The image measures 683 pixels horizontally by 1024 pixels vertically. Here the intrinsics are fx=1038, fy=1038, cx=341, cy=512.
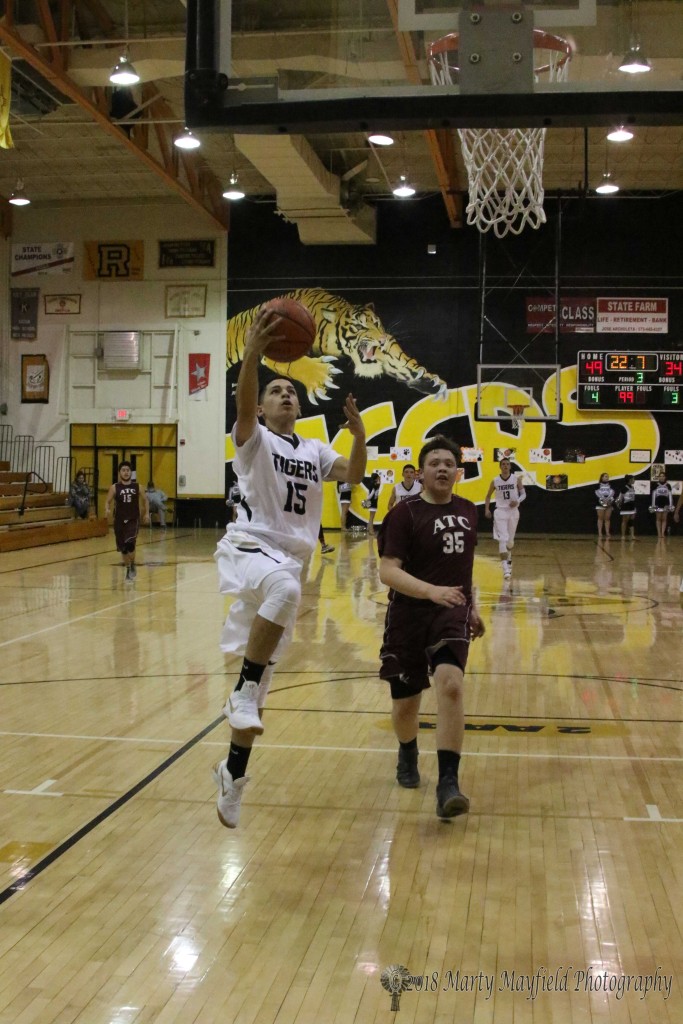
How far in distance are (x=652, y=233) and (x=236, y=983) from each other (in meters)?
24.6

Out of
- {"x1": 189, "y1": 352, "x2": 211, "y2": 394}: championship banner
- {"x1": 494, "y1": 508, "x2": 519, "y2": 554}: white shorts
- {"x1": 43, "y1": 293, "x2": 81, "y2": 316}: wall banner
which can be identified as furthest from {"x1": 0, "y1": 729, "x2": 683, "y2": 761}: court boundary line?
{"x1": 43, "y1": 293, "x2": 81, "y2": 316}: wall banner

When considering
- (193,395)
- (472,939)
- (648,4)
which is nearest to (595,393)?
(193,395)

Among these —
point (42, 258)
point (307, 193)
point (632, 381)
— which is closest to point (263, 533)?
point (307, 193)

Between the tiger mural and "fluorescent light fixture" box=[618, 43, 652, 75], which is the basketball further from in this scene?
the tiger mural

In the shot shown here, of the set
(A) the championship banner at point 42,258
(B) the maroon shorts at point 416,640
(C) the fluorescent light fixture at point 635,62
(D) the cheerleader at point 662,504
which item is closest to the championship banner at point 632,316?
(D) the cheerleader at point 662,504

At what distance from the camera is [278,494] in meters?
4.75

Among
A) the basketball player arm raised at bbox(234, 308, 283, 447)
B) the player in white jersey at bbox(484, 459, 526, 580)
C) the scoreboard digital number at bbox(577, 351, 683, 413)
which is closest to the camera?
the basketball player arm raised at bbox(234, 308, 283, 447)

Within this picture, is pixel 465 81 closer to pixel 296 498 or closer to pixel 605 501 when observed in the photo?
pixel 296 498

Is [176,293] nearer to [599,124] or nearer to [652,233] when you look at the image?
[652,233]

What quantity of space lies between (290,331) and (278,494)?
2.42 ft

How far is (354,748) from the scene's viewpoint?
604 cm

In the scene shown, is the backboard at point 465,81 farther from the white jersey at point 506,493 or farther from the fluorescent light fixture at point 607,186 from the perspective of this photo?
the fluorescent light fixture at point 607,186

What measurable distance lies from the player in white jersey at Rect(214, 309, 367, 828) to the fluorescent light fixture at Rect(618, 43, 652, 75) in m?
2.13

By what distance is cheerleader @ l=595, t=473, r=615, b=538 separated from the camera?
24516mm
